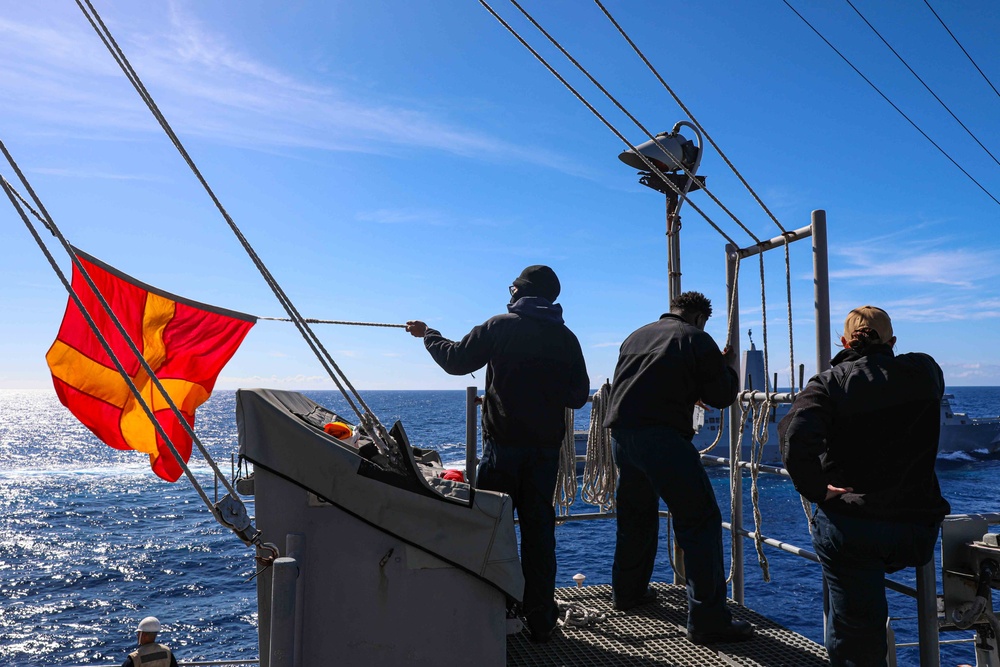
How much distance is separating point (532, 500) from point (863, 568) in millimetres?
1709

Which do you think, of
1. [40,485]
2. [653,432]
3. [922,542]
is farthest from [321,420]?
[40,485]

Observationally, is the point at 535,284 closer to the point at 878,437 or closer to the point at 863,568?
the point at 878,437

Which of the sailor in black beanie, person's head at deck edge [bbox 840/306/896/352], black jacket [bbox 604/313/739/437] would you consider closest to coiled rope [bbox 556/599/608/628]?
the sailor in black beanie

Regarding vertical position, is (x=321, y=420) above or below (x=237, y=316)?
below

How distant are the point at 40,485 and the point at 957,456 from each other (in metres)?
86.0

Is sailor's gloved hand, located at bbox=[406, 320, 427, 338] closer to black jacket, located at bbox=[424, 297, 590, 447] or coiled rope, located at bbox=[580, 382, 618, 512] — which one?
black jacket, located at bbox=[424, 297, 590, 447]

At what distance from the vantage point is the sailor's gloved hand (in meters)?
4.41

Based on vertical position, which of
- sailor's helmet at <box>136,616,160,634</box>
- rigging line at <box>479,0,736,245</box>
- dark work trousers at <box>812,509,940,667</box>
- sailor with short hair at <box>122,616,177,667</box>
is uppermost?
rigging line at <box>479,0,736,245</box>

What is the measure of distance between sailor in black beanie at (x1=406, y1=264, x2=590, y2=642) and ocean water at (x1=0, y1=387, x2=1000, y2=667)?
1994 centimetres

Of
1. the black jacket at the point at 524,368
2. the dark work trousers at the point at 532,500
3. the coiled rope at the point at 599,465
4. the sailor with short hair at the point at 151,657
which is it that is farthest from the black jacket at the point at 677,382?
the sailor with short hair at the point at 151,657

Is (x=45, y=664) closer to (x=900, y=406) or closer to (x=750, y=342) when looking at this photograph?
(x=900, y=406)

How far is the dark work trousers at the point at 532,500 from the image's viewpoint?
4016mm

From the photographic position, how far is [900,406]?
305 cm

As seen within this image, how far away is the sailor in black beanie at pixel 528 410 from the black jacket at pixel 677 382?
31 centimetres
